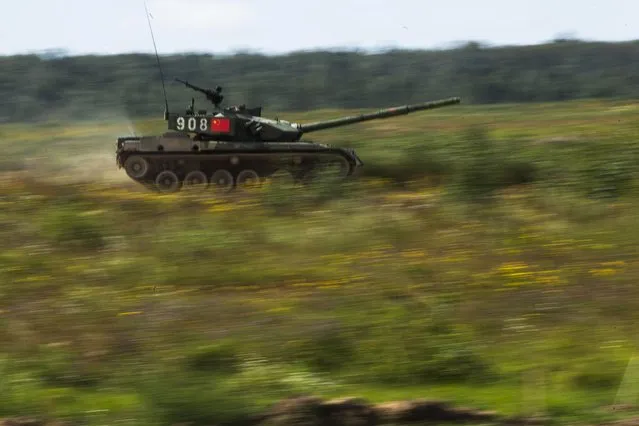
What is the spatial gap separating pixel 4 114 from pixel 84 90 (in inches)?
174

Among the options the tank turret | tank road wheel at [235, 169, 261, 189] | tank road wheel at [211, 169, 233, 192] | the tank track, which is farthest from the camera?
the tank turret

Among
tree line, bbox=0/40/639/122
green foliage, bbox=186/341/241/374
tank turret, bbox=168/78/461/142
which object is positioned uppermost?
tree line, bbox=0/40/639/122

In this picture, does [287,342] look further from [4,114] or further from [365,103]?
[4,114]

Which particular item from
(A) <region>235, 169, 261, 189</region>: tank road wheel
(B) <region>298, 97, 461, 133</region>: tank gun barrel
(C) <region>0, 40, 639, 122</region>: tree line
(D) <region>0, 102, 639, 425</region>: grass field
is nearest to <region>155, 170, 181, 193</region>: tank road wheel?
(A) <region>235, 169, 261, 189</region>: tank road wheel

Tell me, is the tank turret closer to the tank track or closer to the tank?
the tank

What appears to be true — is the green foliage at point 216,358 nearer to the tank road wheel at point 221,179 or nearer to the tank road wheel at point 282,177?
the tank road wheel at point 282,177

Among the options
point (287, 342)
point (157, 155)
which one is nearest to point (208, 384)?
point (287, 342)

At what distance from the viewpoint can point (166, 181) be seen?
66.1 feet

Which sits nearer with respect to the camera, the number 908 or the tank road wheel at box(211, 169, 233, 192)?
the tank road wheel at box(211, 169, 233, 192)

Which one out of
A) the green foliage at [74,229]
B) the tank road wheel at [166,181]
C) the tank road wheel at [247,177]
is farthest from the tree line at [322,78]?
the green foliage at [74,229]

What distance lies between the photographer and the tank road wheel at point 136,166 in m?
20.0

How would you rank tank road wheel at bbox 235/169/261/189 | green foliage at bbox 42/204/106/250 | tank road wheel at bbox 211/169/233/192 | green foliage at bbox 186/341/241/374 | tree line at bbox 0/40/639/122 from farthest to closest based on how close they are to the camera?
tree line at bbox 0/40/639/122 → tank road wheel at bbox 211/169/233/192 → tank road wheel at bbox 235/169/261/189 → green foliage at bbox 42/204/106/250 → green foliage at bbox 186/341/241/374

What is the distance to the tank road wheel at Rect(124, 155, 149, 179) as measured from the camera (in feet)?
65.6

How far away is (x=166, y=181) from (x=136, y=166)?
66cm
